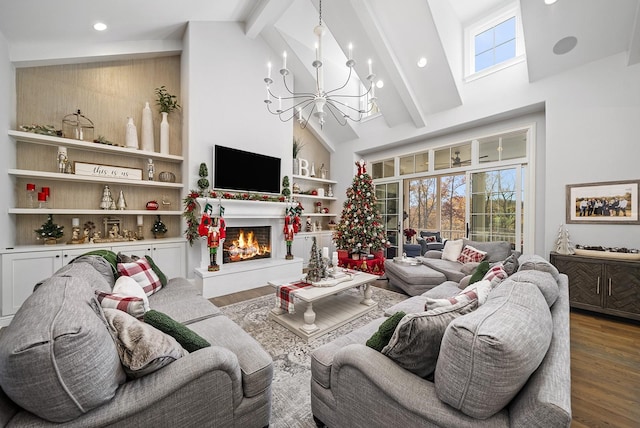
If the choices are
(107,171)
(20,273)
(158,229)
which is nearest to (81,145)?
(107,171)

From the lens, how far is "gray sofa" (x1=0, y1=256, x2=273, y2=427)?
0.80 m

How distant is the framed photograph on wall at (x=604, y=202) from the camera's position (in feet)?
10.2

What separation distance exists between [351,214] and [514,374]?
430 cm

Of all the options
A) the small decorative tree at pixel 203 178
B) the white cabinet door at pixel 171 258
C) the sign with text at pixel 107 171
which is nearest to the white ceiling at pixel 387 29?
the sign with text at pixel 107 171

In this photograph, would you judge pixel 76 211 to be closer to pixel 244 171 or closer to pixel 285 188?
pixel 244 171

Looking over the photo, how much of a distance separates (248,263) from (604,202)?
5.23 meters

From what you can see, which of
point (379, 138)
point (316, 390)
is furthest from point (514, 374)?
point (379, 138)

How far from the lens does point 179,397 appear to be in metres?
1.06

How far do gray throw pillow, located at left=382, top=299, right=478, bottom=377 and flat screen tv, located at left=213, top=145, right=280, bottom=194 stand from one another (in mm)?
3894

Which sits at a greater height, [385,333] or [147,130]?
[147,130]

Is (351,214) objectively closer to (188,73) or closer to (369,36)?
(369,36)

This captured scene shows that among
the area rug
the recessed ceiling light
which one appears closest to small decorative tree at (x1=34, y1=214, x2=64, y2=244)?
the area rug

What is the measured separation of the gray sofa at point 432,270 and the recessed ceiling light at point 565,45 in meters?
2.72

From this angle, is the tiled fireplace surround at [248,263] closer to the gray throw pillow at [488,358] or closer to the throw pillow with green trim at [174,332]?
the throw pillow with green trim at [174,332]
